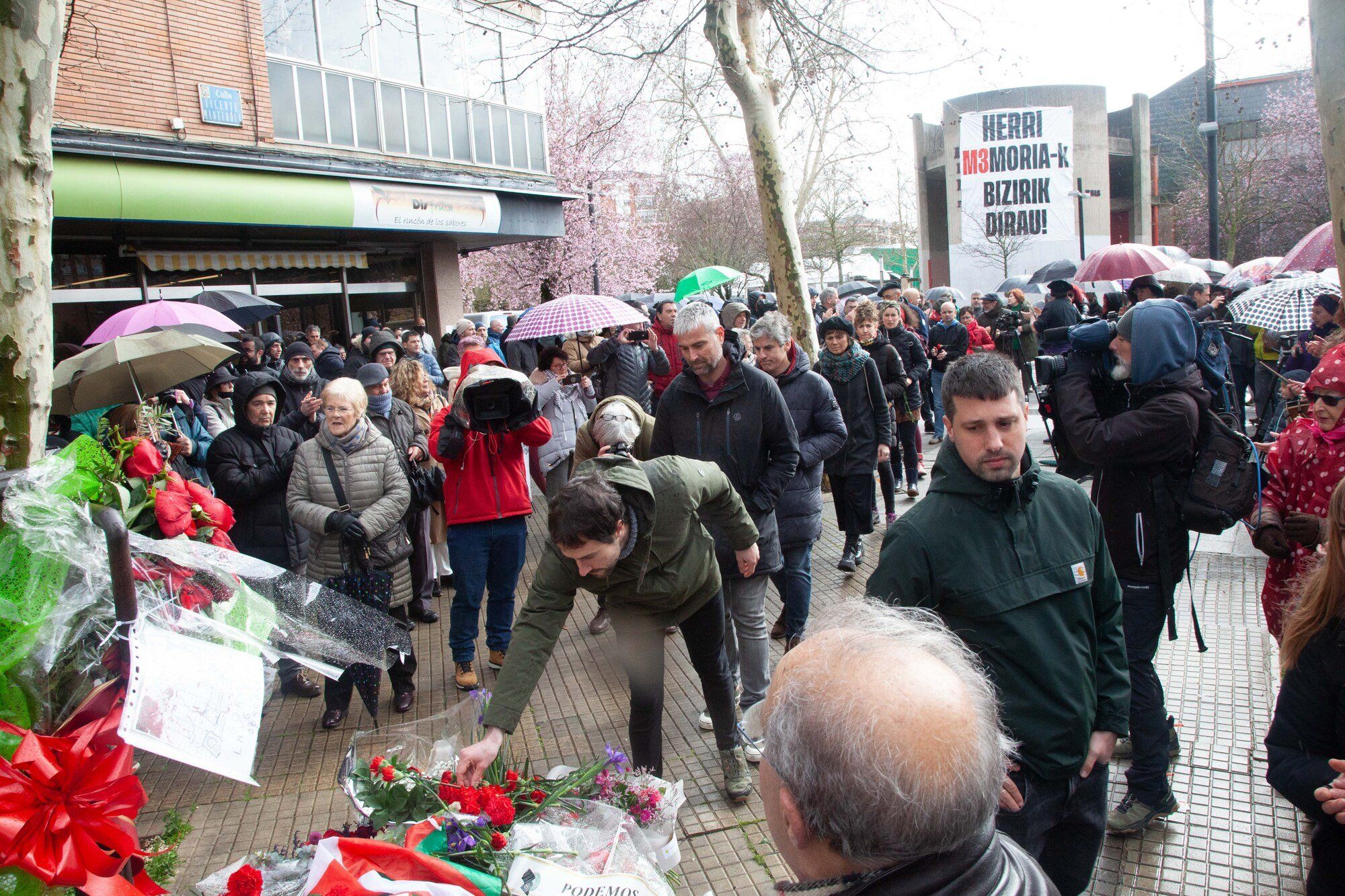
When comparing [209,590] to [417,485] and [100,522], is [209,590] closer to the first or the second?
[100,522]

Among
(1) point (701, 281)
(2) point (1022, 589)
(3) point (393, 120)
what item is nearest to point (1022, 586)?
(2) point (1022, 589)

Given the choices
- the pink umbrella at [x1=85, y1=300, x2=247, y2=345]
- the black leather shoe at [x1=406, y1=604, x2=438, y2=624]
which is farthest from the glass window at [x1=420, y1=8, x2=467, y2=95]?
the black leather shoe at [x1=406, y1=604, x2=438, y2=624]

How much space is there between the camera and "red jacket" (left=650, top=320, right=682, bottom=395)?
8602 millimetres

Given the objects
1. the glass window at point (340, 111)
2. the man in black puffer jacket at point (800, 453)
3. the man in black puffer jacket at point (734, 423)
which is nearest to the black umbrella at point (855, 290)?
the glass window at point (340, 111)

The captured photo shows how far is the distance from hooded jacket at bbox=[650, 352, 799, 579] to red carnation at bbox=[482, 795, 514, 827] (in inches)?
90.8

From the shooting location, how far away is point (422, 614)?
21.1 feet

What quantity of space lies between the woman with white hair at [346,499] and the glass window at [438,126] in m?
12.2

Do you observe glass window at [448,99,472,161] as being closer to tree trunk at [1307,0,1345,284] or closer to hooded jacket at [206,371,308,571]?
hooded jacket at [206,371,308,571]

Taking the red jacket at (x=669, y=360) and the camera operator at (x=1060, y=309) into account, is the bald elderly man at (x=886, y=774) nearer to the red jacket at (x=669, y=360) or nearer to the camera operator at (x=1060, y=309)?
the red jacket at (x=669, y=360)

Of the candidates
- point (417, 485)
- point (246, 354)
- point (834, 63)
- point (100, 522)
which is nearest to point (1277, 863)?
point (100, 522)

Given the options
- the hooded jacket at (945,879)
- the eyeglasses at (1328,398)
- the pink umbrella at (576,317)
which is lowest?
the hooded jacket at (945,879)

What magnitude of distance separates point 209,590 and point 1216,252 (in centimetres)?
2146

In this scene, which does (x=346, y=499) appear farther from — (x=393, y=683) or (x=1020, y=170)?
(x=1020, y=170)

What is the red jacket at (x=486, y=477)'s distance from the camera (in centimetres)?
506
